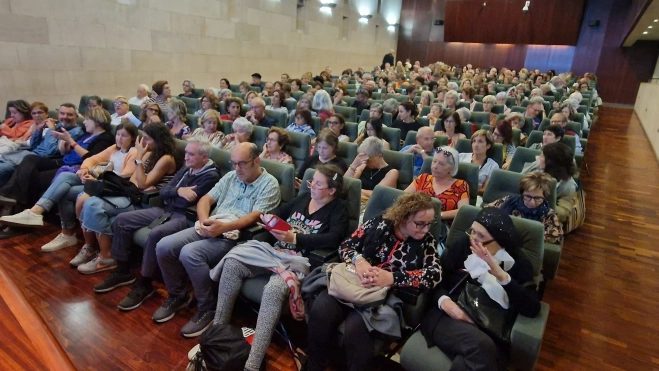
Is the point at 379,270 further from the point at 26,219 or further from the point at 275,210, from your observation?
the point at 26,219

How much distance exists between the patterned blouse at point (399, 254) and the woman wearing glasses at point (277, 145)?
156cm

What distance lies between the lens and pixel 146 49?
7305 millimetres

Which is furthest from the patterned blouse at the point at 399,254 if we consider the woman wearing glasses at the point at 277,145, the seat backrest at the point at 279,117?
the seat backrest at the point at 279,117

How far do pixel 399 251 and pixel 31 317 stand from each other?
152cm

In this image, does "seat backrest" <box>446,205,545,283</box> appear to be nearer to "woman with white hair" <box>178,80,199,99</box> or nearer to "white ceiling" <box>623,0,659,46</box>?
"woman with white hair" <box>178,80,199,99</box>

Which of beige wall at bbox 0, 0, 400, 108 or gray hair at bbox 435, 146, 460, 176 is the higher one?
beige wall at bbox 0, 0, 400, 108

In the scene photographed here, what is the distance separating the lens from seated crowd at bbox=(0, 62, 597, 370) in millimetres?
1897

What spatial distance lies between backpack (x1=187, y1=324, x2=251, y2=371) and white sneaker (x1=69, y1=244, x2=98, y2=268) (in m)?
1.51

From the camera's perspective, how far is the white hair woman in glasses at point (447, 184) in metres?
2.64

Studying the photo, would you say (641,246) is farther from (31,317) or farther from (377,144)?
(31,317)

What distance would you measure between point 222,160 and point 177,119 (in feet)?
5.54

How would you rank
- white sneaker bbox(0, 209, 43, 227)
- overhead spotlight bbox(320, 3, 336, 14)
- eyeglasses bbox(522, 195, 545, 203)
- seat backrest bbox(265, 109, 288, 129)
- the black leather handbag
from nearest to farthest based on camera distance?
the black leather handbag, eyeglasses bbox(522, 195, 545, 203), white sneaker bbox(0, 209, 43, 227), seat backrest bbox(265, 109, 288, 129), overhead spotlight bbox(320, 3, 336, 14)

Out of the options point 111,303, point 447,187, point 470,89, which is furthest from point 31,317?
point 470,89

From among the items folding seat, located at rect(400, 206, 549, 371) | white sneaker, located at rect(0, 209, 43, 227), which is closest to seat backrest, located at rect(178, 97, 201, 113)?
white sneaker, located at rect(0, 209, 43, 227)
